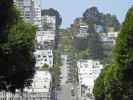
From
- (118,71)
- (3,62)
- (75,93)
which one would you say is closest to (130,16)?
(118,71)

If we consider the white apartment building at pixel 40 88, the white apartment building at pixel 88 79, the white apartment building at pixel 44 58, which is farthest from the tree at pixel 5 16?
the white apartment building at pixel 44 58

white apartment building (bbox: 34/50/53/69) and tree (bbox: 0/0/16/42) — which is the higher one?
tree (bbox: 0/0/16/42)

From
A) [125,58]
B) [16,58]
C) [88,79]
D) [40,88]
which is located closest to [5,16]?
[16,58]

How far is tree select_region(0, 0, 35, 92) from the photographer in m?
41.5

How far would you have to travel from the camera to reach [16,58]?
1663 inches

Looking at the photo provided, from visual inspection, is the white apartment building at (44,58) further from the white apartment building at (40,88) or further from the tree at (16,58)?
the tree at (16,58)

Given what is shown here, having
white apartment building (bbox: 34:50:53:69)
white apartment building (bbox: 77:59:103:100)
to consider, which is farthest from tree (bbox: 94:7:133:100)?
white apartment building (bbox: 34:50:53:69)

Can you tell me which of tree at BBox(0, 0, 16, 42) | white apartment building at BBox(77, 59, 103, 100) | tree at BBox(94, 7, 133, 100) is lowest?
white apartment building at BBox(77, 59, 103, 100)

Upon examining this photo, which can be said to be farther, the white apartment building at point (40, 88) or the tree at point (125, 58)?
the white apartment building at point (40, 88)

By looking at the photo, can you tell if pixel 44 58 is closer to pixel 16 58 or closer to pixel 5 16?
pixel 16 58

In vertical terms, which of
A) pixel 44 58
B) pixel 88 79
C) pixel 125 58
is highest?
pixel 125 58

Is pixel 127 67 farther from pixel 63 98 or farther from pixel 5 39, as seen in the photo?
pixel 63 98

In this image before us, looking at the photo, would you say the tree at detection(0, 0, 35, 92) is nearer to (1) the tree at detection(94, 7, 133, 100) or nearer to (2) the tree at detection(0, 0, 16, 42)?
(2) the tree at detection(0, 0, 16, 42)

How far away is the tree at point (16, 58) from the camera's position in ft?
136
